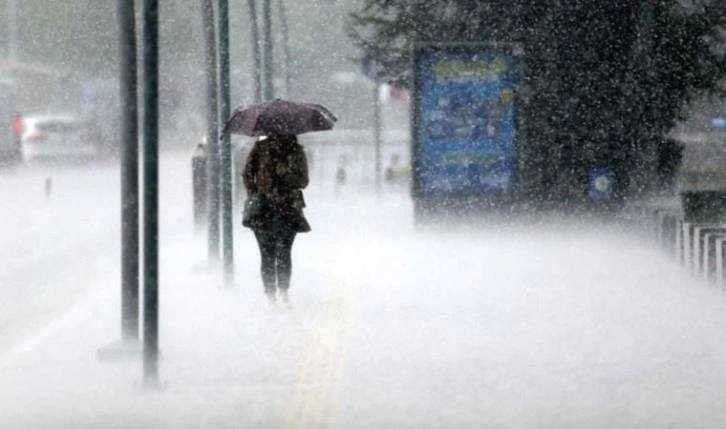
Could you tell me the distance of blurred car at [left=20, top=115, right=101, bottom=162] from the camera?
52906mm

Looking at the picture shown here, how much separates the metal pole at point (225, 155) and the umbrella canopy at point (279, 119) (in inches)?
76.9

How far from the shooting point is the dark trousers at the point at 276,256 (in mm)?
15234

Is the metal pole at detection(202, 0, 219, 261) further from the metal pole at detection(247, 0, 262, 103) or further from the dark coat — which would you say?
the metal pole at detection(247, 0, 262, 103)

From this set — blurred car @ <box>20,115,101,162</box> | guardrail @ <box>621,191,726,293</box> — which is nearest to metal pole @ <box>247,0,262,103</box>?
guardrail @ <box>621,191,726,293</box>

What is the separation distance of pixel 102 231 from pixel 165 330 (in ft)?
46.7

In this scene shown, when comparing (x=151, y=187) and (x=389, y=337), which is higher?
(x=151, y=187)

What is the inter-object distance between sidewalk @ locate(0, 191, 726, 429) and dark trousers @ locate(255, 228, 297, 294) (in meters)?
0.27

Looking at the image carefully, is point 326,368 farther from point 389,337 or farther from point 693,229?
point 693,229

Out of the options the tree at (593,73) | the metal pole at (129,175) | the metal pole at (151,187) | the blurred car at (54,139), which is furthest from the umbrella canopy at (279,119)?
the blurred car at (54,139)

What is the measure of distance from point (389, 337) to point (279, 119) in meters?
2.41

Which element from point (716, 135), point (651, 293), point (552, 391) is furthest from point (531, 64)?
point (716, 135)

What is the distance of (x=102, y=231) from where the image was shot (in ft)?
91.9

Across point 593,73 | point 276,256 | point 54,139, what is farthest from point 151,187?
point 54,139

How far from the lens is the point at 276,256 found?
15352 millimetres
